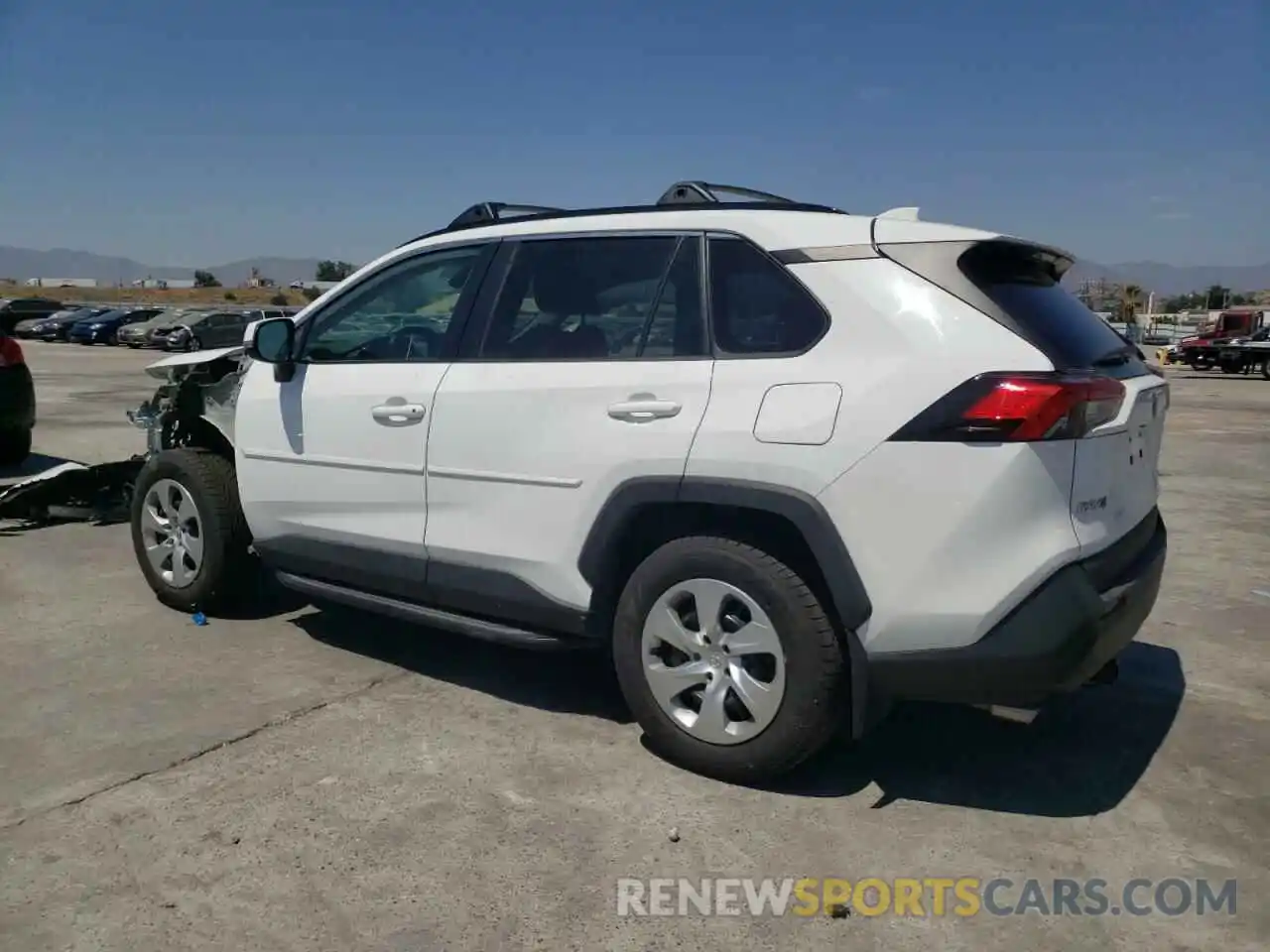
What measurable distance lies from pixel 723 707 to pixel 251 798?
150cm

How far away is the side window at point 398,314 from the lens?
405 centimetres

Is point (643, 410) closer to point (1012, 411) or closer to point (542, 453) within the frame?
point (542, 453)

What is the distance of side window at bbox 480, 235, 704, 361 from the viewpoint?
343 centimetres

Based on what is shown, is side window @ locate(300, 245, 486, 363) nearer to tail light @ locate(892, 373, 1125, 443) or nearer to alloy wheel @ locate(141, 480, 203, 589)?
alloy wheel @ locate(141, 480, 203, 589)

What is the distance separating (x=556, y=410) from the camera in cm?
352

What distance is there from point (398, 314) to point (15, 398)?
5.96 metres

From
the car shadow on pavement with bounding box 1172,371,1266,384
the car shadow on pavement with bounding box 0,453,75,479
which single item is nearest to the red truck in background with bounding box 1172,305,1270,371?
the car shadow on pavement with bounding box 1172,371,1266,384

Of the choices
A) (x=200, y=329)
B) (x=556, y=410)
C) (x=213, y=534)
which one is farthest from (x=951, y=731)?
(x=200, y=329)

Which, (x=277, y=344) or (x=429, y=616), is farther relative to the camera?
(x=277, y=344)

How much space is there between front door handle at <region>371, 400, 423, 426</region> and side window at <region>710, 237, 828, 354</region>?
1.26 meters

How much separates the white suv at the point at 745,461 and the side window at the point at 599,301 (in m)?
0.01

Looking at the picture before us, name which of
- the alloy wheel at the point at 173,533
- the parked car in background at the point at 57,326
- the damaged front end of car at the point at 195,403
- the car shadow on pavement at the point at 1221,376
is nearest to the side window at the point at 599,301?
the damaged front end of car at the point at 195,403

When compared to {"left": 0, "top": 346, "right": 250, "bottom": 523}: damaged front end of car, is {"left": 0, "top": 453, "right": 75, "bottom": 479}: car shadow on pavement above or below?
below

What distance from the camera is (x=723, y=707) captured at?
10.6 feet
